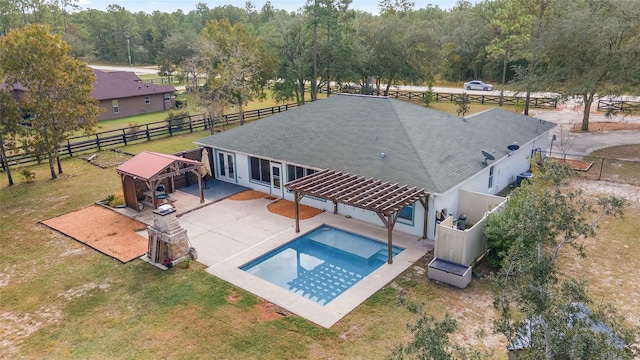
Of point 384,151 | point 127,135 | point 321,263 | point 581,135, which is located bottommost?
point 321,263

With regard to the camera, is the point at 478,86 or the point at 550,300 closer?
the point at 550,300

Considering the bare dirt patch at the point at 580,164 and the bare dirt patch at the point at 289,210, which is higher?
the bare dirt patch at the point at 580,164

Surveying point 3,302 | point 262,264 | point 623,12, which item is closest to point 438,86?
point 623,12

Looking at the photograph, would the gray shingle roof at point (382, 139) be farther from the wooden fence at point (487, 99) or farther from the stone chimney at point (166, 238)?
the wooden fence at point (487, 99)

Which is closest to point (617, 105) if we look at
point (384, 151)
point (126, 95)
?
point (384, 151)

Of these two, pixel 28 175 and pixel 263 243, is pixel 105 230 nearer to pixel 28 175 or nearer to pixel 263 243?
pixel 263 243

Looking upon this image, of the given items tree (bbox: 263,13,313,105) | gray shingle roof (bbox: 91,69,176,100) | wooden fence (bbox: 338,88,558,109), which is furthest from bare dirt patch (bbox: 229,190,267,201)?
wooden fence (bbox: 338,88,558,109)

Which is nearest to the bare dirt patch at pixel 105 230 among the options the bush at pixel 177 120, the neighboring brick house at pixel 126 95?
the bush at pixel 177 120
